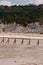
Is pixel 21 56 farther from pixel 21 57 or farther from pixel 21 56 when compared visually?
pixel 21 57

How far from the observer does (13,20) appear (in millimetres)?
68625

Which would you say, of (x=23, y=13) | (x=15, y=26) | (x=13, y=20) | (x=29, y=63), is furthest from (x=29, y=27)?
(x=29, y=63)

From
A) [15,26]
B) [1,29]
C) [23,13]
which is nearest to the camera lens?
[1,29]

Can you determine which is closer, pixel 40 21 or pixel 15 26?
pixel 15 26

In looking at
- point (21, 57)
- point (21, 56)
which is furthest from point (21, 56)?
point (21, 57)

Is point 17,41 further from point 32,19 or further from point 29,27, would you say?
point 32,19

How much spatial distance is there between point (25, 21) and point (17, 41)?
30870mm

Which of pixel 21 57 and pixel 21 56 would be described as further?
pixel 21 56

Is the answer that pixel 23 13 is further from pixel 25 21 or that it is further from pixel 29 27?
pixel 29 27

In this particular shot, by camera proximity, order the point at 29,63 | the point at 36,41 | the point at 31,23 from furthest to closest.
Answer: the point at 31,23 → the point at 36,41 → the point at 29,63

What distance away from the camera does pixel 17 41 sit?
36.5 m

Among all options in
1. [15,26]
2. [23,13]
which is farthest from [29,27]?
[23,13]

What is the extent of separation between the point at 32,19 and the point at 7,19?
626cm

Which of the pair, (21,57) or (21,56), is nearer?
(21,57)
